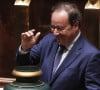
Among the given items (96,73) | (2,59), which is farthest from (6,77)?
(96,73)

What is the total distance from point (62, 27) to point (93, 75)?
1.14ft

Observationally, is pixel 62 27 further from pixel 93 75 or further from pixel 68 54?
pixel 93 75

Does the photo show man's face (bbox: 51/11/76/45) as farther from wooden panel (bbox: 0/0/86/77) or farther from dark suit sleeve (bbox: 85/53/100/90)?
wooden panel (bbox: 0/0/86/77)

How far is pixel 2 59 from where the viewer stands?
3.44 meters

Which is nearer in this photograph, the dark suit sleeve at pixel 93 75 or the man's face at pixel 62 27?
the dark suit sleeve at pixel 93 75

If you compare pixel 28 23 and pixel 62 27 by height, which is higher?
pixel 62 27

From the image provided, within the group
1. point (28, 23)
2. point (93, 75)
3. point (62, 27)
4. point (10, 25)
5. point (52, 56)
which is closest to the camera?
point (93, 75)

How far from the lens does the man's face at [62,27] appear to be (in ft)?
6.59

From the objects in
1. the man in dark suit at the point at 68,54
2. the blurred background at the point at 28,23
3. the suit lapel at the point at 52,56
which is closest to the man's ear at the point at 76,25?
the man in dark suit at the point at 68,54

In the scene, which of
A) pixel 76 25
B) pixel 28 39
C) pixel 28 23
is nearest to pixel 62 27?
pixel 76 25

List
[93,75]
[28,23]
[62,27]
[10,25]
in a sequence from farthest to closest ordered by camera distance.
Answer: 1. [10,25]
2. [28,23]
3. [62,27]
4. [93,75]

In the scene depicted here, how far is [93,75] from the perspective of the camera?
6.23 ft

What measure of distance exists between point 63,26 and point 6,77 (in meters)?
1.50

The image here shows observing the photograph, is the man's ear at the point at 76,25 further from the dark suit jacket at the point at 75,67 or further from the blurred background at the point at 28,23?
the blurred background at the point at 28,23
